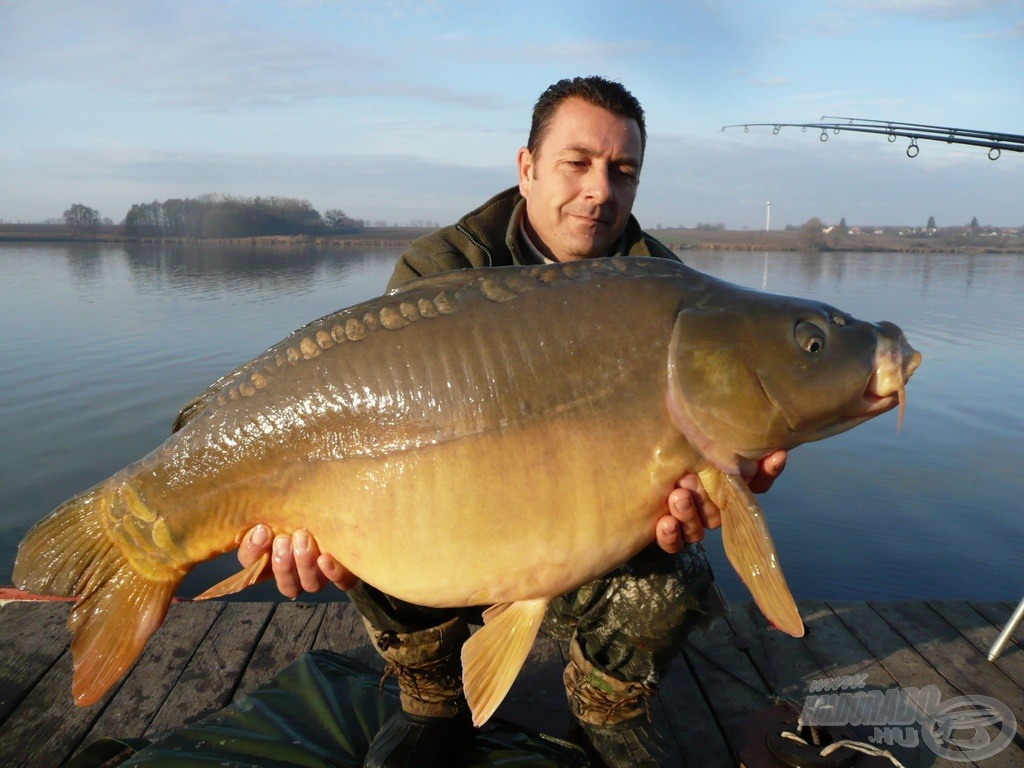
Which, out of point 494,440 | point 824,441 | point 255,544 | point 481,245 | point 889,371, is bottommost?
point 824,441

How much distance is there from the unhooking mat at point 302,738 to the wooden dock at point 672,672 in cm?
23

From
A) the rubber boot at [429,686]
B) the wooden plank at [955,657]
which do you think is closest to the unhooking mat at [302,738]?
the rubber boot at [429,686]

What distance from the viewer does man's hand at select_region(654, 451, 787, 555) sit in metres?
1.91

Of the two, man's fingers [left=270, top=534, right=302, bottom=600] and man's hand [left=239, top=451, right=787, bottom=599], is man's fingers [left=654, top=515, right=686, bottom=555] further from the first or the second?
man's fingers [left=270, top=534, right=302, bottom=600]

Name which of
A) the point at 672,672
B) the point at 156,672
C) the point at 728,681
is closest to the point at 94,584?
the point at 156,672

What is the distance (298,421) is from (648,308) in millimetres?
874

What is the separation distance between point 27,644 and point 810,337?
290cm

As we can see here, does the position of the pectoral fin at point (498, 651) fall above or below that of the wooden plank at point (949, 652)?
above

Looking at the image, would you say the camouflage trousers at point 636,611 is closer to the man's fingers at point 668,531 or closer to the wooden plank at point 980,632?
the man's fingers at point 668,531

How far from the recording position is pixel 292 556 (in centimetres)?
208

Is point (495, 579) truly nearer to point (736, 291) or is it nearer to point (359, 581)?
point (359, 581)

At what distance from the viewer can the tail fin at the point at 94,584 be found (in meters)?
2.04

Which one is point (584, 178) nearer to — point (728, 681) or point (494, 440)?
point (494, 440)

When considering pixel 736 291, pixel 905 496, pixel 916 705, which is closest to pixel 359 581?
pixel 736 291
